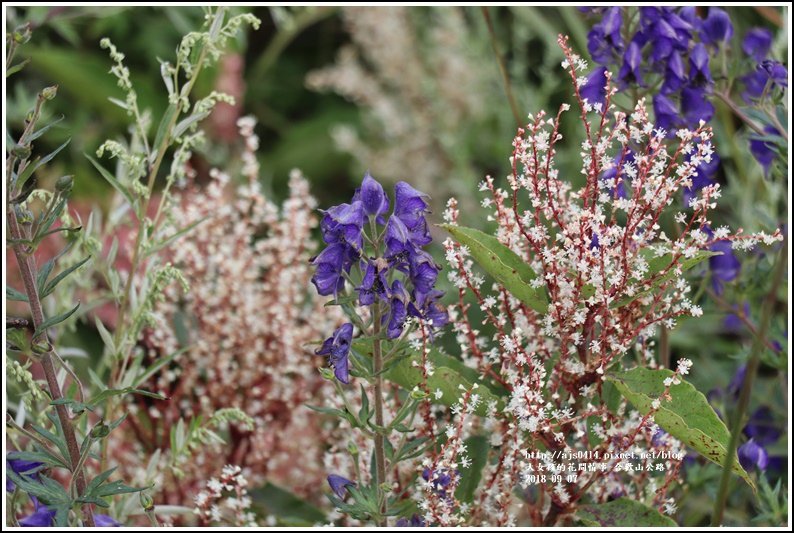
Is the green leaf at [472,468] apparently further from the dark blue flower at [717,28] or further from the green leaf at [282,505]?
the dark blue flower at [717,28]

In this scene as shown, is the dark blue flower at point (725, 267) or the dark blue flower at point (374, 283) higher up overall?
the dark blue flower at point (725, 267)

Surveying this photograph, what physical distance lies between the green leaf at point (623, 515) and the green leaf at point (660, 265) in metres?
0.16

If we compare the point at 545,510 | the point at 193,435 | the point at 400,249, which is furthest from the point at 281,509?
the point at 400,249

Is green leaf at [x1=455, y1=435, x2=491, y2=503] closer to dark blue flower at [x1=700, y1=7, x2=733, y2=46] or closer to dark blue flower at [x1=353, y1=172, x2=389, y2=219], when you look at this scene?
dark blue flower at [x1=353, y1=172, x2=389, y2=219]

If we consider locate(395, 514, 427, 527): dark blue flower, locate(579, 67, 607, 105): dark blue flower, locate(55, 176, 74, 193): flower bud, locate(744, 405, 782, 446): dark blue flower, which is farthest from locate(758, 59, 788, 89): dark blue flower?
locate(55, 176, 74, 193): flower bud

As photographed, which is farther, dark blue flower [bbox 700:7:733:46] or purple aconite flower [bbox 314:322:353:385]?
dark blue flower [bbox 700:7:733:46]

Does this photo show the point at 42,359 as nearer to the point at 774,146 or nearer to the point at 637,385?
the point at 637,385

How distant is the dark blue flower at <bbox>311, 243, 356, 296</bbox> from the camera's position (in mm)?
573

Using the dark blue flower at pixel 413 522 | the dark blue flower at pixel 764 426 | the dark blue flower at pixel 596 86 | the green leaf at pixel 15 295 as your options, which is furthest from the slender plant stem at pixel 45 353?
the dark blue flower at pixel 764 426

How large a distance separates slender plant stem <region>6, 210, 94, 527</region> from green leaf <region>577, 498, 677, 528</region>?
38 centimetres

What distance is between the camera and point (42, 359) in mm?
590

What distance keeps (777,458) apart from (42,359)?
87 cm

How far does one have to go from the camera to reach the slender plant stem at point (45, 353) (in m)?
Result: 0.57

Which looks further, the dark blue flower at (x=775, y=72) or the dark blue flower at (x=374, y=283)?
the dark blue flower at (x=775, y=72)
